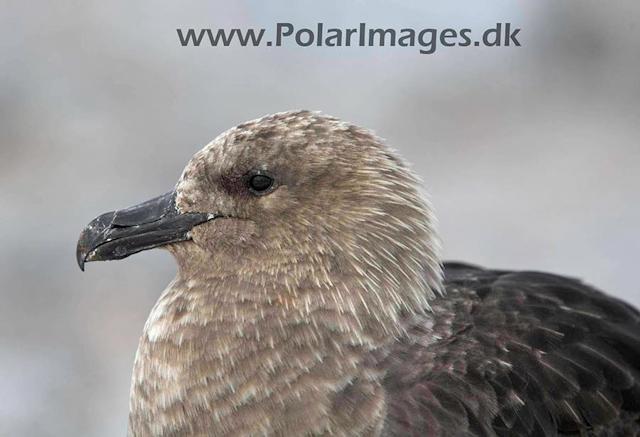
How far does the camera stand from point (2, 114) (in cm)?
727

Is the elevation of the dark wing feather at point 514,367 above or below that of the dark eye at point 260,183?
below

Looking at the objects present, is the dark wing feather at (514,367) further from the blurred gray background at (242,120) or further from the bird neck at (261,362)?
the blurred gray background at (242,120)

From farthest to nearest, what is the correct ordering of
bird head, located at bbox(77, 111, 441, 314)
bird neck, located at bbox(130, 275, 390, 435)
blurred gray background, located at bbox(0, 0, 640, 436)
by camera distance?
blurred gray background, located at bbox(0, 0, 640, 436) → bird head, located at bbox(77, 111, 441, 314) → bird neck, located at bbox(130, 275, 390, 435)

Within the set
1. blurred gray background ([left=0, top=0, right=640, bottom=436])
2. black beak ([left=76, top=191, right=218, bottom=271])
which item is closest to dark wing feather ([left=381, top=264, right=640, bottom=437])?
black beak ([left=76, top=191, right=218, bottom=271])

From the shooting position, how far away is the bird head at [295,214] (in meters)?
2.44

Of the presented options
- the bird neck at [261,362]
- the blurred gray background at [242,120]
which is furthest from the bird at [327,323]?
the blurred gray background at [242,120]

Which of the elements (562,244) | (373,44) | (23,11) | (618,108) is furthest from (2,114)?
(618,108)

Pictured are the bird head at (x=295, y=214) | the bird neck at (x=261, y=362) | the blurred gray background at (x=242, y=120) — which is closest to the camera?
the bird neck at (x=261, y=362)

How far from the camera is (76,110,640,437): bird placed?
232 cm

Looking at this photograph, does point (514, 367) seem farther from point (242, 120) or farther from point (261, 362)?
point (242, 120)

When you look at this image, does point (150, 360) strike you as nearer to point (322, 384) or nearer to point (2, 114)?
point (322, 384)

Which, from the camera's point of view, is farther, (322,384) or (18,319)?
(18,319)

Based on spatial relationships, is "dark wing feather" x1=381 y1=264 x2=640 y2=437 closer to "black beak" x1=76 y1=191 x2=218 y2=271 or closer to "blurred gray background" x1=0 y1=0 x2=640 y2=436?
"black beak" x1=76 y1=191 x2=218 y2=271

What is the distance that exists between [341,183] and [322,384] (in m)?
0.56
